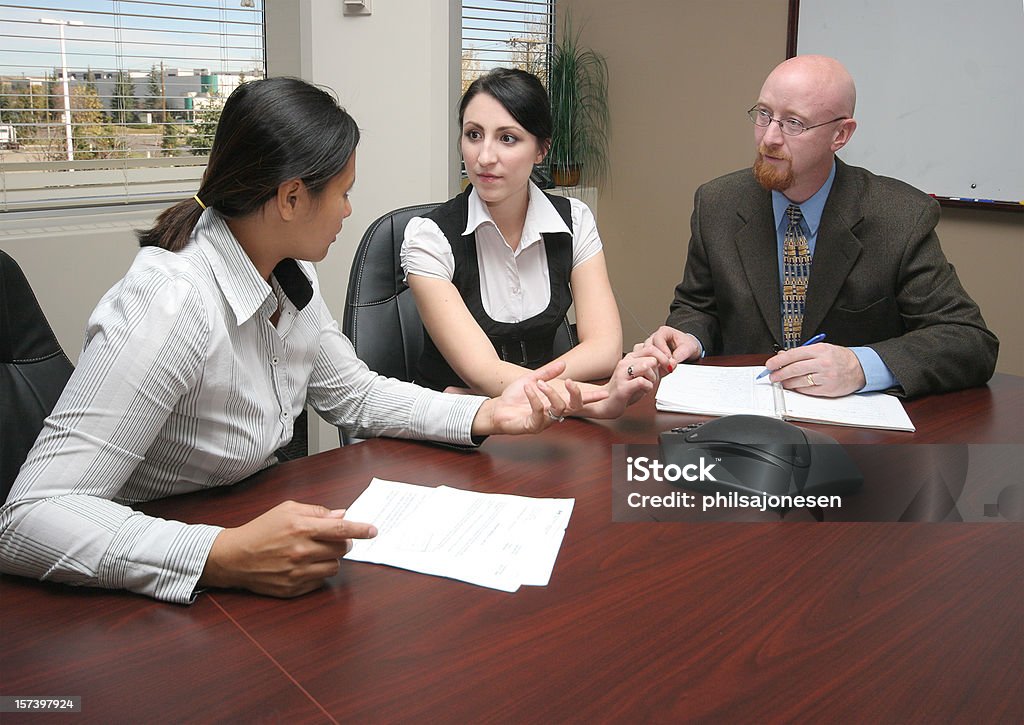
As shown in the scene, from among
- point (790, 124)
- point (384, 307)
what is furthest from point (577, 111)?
point (384, 307)

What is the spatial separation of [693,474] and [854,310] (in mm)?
1008

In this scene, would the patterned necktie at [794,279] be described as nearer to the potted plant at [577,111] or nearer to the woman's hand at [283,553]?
the woman's hand at [283,553]

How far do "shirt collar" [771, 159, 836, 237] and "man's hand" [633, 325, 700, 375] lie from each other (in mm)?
387

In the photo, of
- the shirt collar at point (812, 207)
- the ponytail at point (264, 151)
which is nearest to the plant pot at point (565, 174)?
the shirt collar at point (812, 207)

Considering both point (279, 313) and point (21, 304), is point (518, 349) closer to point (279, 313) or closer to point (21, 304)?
point (279, 313)

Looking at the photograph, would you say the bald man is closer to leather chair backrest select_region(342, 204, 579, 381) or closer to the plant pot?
leather chair backrest select_region(342, 204, 579, 381)

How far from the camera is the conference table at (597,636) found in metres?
0.84

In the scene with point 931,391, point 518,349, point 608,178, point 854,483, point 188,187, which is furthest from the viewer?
point 608,178

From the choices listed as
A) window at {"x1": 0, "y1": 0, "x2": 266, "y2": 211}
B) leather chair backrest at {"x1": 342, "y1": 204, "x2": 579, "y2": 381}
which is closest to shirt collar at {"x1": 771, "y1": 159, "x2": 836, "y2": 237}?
leather chair backrest at {"x1": 342, "y1": 204, "x2": 579, "y2": 381}

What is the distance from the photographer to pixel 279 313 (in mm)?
1463

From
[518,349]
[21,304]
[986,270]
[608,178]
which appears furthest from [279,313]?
[608,178]

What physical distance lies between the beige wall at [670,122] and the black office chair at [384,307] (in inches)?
88.2

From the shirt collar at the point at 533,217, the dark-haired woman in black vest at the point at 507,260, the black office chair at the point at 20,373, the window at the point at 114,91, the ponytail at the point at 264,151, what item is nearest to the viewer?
the ponytail at the point at 264,151

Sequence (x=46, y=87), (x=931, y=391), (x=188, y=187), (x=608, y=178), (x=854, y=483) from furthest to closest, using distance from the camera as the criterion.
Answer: (x=608, y=178) < (x=188, y=187) < (x=46, y=87) < (x=931, y=391) < (x=854, y=483)
